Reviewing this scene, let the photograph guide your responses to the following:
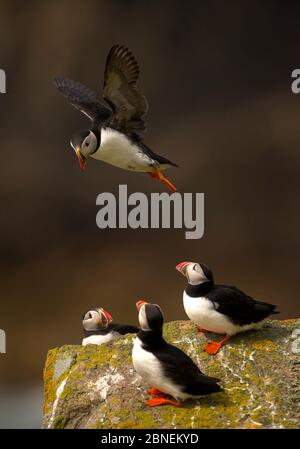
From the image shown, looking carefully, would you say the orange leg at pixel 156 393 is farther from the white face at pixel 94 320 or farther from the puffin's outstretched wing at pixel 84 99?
the puffin's outstretched wing at pixel 84 99

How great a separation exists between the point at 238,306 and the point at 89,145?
2.48 meters

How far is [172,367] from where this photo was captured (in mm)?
4848

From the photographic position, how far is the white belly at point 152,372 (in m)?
4.88

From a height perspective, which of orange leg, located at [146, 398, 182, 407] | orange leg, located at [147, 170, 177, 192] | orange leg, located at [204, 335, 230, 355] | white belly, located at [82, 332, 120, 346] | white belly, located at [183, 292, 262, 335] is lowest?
orange leg, located at [146, 398, 182, 407]

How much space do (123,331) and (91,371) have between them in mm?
1650

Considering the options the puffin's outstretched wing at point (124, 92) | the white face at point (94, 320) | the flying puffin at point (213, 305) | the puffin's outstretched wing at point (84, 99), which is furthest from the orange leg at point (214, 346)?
the puffin's outstretched wing at point (84, 99)

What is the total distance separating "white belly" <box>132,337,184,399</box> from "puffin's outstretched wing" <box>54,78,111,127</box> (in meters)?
3.28

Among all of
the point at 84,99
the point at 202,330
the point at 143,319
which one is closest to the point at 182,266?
the point at 202,330

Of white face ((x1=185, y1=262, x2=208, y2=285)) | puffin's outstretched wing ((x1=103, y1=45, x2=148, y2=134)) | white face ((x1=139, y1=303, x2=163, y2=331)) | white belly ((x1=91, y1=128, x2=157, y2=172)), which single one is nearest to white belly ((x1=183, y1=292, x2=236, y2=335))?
white face ((x1=185, y1=262, x2=208, y2=285))

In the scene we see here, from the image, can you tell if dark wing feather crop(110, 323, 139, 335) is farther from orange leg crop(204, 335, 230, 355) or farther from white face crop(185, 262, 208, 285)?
white face crop(185, 262, 208, 285)

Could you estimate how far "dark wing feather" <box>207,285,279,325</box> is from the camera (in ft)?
18.5

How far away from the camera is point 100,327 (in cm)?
753
